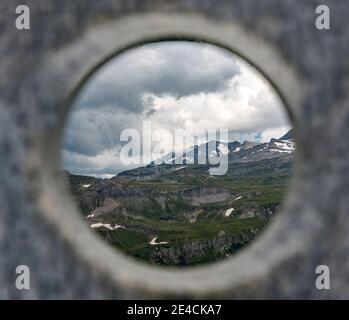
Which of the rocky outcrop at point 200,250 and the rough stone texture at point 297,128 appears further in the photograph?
the rocky outcrop at point 200,250

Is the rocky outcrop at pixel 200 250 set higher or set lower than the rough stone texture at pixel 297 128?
lower

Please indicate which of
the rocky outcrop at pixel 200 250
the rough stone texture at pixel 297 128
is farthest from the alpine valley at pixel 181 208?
the rough stone texture at pixel 297 128

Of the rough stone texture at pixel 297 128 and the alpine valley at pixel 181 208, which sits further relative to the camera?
the alpine valley at pixel 181 208

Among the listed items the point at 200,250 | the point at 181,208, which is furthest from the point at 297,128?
the point at 181,208

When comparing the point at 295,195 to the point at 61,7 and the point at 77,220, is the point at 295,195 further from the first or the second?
the point at 61,7

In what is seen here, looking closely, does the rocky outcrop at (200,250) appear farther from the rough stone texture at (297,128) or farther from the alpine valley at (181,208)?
the rough stone texture at (297,128)

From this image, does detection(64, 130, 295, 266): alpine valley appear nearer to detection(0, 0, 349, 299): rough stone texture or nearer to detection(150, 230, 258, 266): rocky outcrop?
detection(150, 230, 258, 266): rocky outcrop

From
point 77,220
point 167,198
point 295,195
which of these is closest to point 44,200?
point 77,220
